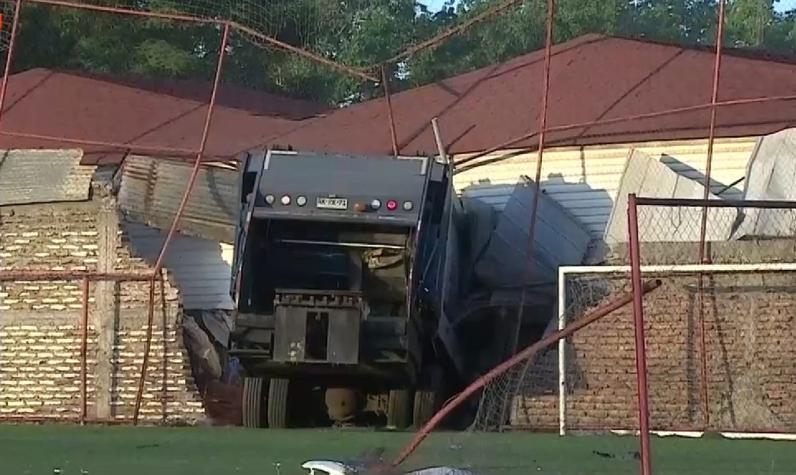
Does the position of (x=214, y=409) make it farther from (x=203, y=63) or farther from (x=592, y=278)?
(x=203, y=63)

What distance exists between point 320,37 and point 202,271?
29.0 m

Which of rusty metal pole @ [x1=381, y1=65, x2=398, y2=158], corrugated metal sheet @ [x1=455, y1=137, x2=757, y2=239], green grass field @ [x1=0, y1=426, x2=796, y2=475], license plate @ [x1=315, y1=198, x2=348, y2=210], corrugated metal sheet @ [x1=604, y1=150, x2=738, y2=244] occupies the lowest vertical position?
green grass field @ [x1=0, y1=426, x2=796, y2=475]

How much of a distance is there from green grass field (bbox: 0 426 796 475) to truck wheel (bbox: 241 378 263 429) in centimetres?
72

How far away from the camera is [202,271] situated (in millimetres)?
22250

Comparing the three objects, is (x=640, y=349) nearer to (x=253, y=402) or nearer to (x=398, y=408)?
(x=398, y=408)

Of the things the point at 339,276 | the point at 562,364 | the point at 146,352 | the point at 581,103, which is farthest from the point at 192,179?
the point at 581,103

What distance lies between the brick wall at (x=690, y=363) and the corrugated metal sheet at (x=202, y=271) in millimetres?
6157

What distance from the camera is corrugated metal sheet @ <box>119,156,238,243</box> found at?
818 inches

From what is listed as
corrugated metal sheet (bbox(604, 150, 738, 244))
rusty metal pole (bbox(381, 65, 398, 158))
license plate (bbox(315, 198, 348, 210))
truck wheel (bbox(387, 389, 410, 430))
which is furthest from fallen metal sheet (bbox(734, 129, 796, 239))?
license plate (bbox(315, 198, 348, 210))

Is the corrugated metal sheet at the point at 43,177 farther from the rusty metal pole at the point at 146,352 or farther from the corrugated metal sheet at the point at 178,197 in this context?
the rusty metal pole at the point at 146,352

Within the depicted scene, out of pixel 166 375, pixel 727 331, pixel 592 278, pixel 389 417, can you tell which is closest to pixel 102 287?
pixel 166 375

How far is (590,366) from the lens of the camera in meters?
17.3

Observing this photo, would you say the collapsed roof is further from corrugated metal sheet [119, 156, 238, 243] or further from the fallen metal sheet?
corrugated metal sheet [119, 156, 238, 243]

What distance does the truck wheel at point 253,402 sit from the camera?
58.4 ft
